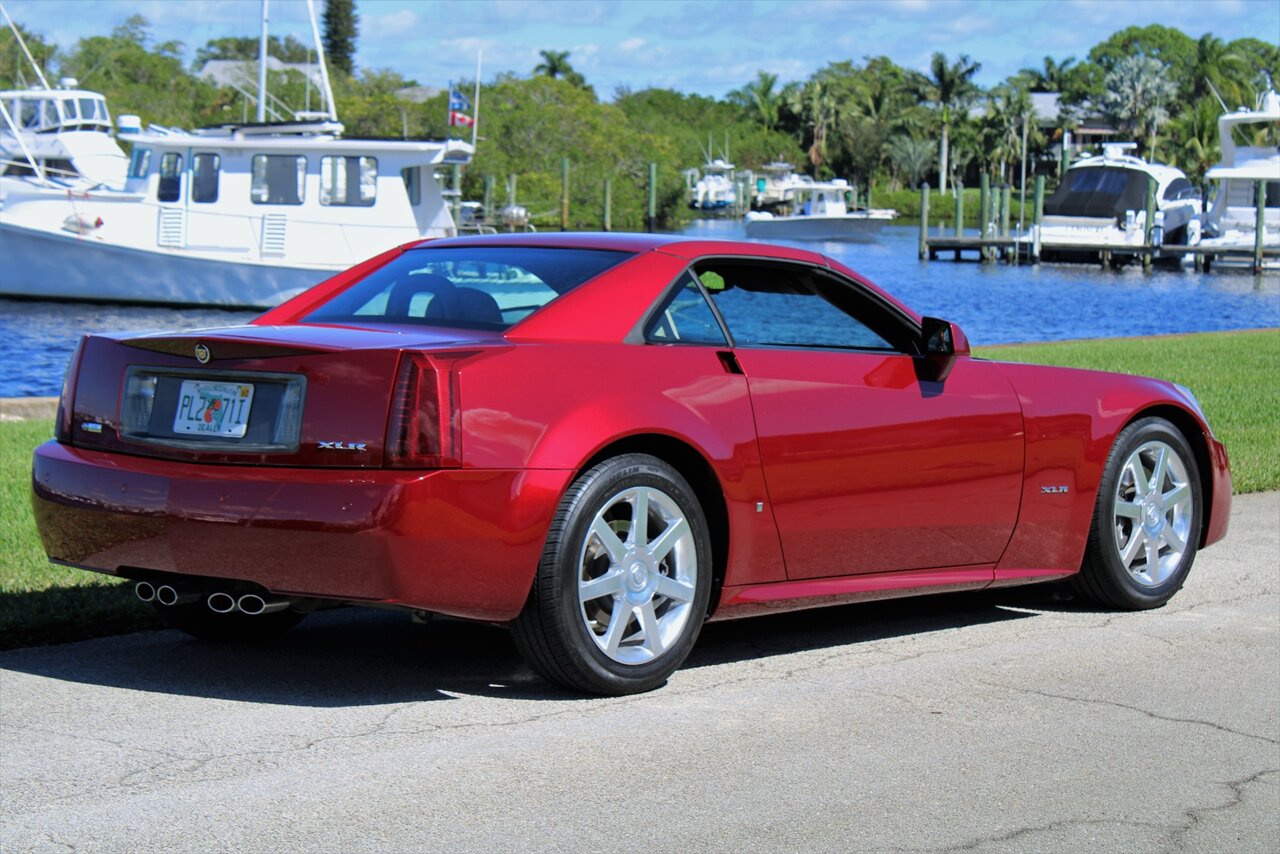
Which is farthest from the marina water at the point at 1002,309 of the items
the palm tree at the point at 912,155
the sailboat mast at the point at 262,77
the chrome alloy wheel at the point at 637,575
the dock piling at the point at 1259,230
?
the palm tree at the point at 912,155

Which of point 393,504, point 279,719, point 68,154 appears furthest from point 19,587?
point 68,154

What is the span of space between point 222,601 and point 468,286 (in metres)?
1.35

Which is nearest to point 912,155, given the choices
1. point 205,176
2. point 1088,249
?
point 1088,249

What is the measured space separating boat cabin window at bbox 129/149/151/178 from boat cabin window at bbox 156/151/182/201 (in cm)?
46

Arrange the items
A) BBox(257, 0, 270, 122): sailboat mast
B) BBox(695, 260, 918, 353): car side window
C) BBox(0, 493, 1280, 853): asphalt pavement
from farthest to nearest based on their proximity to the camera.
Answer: BBox(257, 0, 270, 122): sailboat mast → BBox(695, 260, 918, 353): car side window → BBox(0, 493, 1280, 853): asphalt pavement

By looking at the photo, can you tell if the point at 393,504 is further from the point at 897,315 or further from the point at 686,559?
the point at 897,315

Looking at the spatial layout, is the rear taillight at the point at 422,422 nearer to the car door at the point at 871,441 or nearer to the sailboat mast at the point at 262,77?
the car door at the point at 871,441

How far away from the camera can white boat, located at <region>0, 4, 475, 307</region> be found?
33594mm

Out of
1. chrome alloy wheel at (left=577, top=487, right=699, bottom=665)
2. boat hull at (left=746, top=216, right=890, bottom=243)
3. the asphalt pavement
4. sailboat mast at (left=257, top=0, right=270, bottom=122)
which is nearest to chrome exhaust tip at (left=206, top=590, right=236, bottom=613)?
the asphalt pavement

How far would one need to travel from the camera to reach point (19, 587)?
6703mm

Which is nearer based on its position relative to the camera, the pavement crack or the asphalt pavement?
the asphalt pavement

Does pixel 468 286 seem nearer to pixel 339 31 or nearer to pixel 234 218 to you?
pixel 234 218

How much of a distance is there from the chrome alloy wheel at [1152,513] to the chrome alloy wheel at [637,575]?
7.42 ft

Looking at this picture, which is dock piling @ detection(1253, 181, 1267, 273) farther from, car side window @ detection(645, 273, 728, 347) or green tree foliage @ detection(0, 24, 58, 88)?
car side window @ detection(645, 273, 728, 347)
